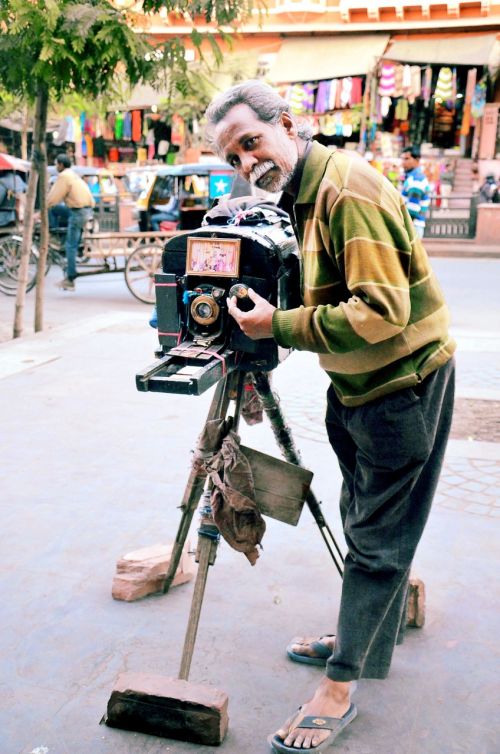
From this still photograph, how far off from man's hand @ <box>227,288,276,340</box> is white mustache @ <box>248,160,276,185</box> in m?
0.30

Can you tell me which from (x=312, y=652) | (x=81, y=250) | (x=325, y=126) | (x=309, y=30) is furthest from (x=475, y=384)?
(x=309, y=30)

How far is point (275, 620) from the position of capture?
282cm

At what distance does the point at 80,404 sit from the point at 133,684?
3.43 meters

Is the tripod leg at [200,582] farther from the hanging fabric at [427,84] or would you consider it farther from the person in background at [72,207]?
the hanging fabric at [427,84]

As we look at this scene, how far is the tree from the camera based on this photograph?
5.93 m

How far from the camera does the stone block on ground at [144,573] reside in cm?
292

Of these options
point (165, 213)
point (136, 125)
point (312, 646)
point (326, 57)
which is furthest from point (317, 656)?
point (136, 125)

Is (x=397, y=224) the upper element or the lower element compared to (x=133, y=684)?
upper

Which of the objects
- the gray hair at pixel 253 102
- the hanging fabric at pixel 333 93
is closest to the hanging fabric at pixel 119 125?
the hanging fabric at pixel 333 93

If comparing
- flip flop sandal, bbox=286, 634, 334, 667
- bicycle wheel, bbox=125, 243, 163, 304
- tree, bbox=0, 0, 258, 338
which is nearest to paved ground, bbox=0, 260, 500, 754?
flip flop sandal, bbox=286, 634, 334, 667

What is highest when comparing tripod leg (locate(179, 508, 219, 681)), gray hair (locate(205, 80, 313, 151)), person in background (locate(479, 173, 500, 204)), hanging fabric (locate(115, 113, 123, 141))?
hanging fabric (locate(115, 113, 123, 141))

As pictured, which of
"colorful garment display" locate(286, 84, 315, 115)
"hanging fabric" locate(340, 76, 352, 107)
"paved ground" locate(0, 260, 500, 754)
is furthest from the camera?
"colorful garment display" locate(286, 84, 315, 115)

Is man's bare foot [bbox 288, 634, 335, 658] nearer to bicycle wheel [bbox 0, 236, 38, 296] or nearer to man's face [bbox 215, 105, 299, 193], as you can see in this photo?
man's face [bbox 215, 105, 299, 193]

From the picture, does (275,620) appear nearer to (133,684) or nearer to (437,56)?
(133,684)
